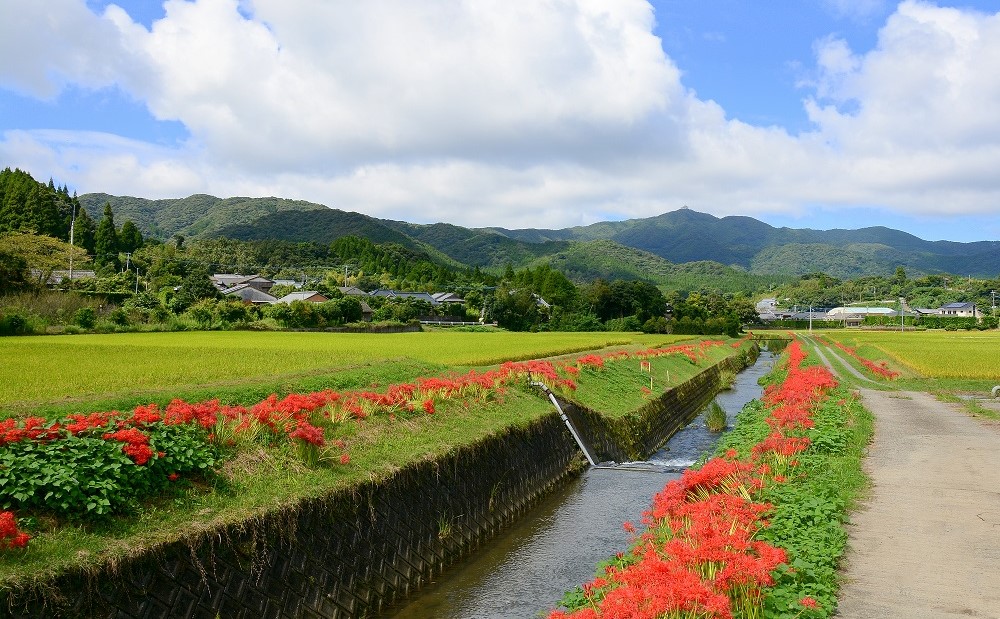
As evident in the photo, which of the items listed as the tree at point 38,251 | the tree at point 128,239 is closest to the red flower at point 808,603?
the tree at point 38,251

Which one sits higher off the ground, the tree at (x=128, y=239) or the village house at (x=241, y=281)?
the tree at (x=128, y=239)

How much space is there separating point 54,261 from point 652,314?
68.4 m

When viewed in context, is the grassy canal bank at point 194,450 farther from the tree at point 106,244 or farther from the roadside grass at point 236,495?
the tree at point 106,244

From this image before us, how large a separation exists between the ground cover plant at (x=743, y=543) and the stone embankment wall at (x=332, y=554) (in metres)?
2.79

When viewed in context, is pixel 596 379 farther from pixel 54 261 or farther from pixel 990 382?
pixel 54 261

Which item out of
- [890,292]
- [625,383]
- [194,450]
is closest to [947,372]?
[625,383]

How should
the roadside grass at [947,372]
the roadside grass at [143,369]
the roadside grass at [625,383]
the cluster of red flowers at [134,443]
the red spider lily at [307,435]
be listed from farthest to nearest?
the roadside grass at [947,372], the roadside grass at [625,383], the roadside grass at [143,369], the red spider lily at [307,435], the cluster of red flowers at [134,443]

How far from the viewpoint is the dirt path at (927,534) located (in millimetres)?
6067

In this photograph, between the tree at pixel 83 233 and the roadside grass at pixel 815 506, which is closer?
the roadside grass at pixel 815 506

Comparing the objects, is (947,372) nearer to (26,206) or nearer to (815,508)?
(815,508)

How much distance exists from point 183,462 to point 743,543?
608cm

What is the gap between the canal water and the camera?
28.7ft

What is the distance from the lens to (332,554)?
26.3 feet

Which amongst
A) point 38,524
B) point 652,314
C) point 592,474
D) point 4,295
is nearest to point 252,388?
point 592,474
